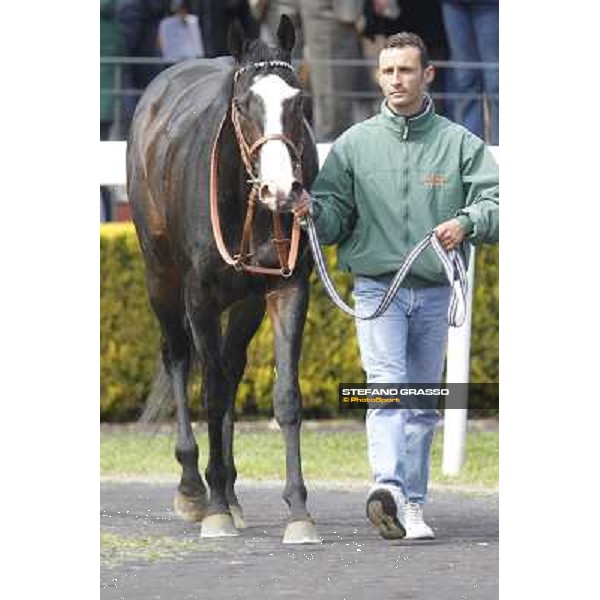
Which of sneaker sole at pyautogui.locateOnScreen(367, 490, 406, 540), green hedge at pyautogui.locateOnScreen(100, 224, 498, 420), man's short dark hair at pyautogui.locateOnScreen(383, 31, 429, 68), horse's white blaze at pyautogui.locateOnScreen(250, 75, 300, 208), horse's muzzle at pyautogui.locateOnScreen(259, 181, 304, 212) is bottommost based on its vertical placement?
sneaker sole at pyautogui.locateOnScreen(367, 490, 406, 540)

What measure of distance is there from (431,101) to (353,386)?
128 centimetres

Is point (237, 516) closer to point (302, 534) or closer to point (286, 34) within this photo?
point (302, 534)

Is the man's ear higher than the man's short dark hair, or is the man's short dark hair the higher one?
the man's short dark hair

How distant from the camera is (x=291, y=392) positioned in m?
11.9

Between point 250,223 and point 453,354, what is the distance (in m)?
1.25

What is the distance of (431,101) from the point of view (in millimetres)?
11734

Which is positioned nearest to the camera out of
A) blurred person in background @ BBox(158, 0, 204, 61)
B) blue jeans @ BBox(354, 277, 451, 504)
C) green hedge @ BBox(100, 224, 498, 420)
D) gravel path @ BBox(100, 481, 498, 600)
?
gravel path @ BBox(100, 481, 498, 600)

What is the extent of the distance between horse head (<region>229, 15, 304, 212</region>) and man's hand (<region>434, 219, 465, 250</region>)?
575 millimetres

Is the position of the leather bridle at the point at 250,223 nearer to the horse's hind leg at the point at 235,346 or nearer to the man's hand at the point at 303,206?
the man's hand at the point at 303,206

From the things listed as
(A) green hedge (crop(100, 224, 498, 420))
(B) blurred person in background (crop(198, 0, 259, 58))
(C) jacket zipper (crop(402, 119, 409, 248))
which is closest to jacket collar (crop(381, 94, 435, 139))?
(C) jacket zipper (crop(402, 119, 409, 248))

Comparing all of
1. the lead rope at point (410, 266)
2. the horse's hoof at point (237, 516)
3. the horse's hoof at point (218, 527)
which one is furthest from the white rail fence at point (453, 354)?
the horse's hoof at point (218, 527)

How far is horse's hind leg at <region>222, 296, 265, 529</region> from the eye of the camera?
1268 cm

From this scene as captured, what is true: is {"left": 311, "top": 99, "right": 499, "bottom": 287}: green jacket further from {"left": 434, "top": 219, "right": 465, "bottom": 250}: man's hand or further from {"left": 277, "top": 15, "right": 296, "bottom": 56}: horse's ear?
{"left": 277, "top": 15, "right": 296, "bottom": 56}: horse's ear
